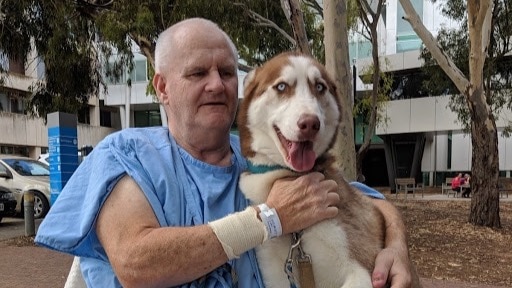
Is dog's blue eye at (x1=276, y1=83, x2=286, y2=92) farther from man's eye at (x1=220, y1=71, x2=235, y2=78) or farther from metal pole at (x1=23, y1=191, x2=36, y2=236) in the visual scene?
metal pole at (x1=23, y1=191, x2=36, y2=236)

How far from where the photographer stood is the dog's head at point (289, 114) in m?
2.33

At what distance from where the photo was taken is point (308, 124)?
2260mm

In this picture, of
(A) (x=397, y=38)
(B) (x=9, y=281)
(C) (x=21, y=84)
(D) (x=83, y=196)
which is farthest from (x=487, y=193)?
(C) (x=21, y=84)

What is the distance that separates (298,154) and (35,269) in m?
7.61

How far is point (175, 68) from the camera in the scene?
102 inches

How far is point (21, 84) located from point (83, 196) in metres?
37.0

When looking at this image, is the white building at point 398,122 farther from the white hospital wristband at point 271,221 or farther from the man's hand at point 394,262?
the white hospital wristband at point 271,221

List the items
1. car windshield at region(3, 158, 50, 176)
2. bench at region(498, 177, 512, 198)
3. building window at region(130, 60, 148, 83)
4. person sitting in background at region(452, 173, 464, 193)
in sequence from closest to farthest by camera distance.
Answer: car windshield at region(3, 158, 50, 176) < person sitting in background at region(452, 173, 464, 193) < bench at region(498, 177, 512, 198) < building window at region(130, 60, 148, 83)

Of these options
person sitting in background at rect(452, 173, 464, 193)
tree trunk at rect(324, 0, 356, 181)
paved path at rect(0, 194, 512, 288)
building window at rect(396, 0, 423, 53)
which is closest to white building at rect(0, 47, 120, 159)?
building window at rect(396, 0, 423, 53)

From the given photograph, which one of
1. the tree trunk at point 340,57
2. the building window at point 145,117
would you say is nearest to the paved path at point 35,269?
the tree trunk at point 340,57

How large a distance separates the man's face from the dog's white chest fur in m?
0.65

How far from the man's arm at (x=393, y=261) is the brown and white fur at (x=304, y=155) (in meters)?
0.04

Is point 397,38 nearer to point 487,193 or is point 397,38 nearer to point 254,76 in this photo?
point 487,193

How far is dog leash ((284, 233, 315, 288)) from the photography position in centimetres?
229
